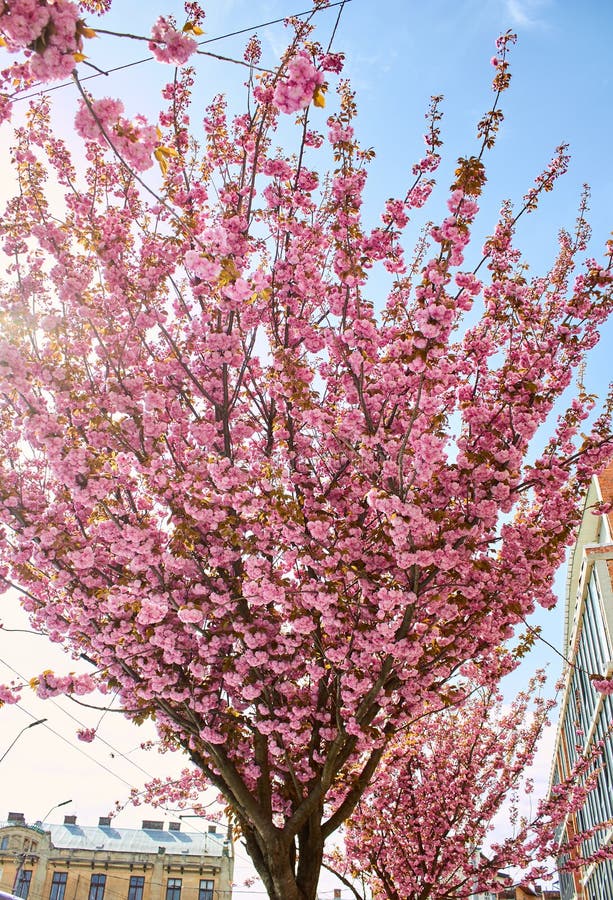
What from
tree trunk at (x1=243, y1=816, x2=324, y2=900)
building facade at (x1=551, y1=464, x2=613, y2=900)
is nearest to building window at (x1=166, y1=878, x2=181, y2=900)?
building facade at (x1=551, y1=464, x2=613, y2=900)

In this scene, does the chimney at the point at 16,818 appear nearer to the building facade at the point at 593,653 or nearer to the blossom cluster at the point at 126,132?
the building facade at the point at 593,653

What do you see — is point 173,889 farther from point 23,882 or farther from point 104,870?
point 23,882

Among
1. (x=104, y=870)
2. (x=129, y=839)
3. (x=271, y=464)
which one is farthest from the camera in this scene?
(x=129, y=839)

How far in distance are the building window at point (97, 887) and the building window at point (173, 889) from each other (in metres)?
3.44

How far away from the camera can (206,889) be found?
122ft

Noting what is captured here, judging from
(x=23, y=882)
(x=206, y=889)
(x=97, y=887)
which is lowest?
(x=206, y=889)

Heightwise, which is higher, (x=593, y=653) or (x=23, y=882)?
(x=593, y=653)

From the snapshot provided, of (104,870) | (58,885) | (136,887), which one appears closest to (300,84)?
(136,887)

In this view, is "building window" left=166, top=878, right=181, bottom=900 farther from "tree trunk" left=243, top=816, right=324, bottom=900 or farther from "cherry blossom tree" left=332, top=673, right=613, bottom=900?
"tree trunk" left=243, top=816, right=324, bottom=900

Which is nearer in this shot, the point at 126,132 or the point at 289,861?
the point at 126,132

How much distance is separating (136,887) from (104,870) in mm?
1988

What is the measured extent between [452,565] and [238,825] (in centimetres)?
484

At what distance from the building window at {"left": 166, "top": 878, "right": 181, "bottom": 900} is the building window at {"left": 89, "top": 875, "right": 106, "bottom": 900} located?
3.44m

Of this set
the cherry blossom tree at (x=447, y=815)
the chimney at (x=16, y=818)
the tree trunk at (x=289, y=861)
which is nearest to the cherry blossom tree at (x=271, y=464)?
the tree trunk at (x=289, y=861)
